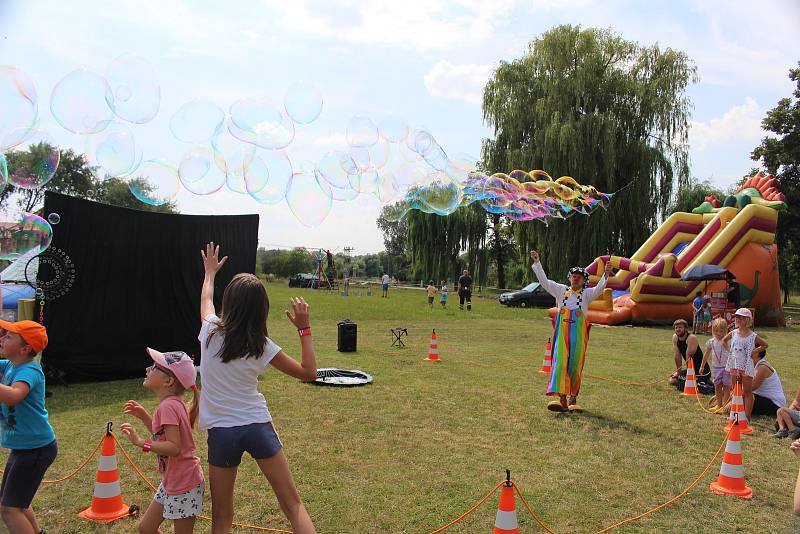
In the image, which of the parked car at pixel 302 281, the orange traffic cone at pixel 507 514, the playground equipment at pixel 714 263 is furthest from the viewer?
the parked car at pixel 302 281

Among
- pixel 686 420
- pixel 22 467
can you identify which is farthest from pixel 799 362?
pixel 22 467

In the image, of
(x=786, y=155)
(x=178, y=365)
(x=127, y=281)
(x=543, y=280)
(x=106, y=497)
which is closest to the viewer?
(x=178, y=365)

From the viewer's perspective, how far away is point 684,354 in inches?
380

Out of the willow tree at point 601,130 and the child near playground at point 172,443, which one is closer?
the child near playground at point 172,443

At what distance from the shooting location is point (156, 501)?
318 cm

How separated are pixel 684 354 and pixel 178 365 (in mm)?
8921

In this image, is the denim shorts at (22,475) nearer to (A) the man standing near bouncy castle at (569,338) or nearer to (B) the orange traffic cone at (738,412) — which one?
(A) the man standing near bouncy castle at (569,338)

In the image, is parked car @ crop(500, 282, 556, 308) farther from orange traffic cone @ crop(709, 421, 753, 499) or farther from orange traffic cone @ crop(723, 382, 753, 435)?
orange traffic cone @ crop(709, 421, 753, 499)

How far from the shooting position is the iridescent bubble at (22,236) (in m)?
6.34

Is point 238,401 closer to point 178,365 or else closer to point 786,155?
point 178,365

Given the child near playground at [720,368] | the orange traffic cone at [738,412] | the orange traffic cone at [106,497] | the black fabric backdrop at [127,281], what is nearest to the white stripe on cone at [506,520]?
the orange traffic cone at [106,497]

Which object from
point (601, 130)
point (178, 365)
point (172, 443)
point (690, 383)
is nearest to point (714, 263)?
point (601, 130)

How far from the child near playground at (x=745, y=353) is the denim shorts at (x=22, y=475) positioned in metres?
7.24

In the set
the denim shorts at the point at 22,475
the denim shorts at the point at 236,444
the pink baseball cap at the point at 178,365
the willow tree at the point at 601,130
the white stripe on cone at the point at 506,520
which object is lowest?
the white stripe on cone at the point at 506,520
